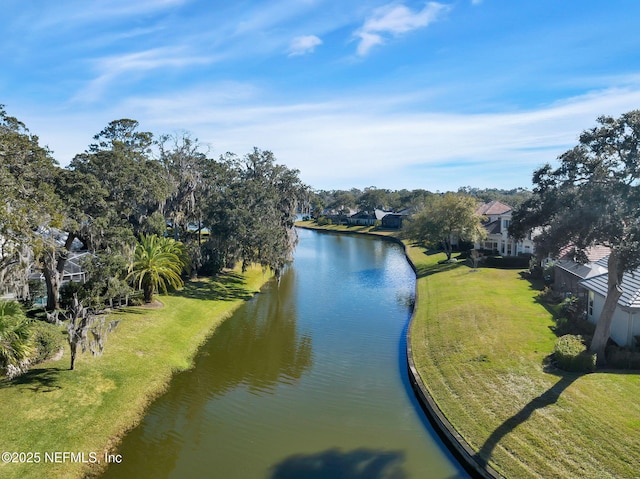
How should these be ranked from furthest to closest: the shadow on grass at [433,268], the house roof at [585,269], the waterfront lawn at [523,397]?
the shadow on grass at [433,268] → the house roof at [585,269] → the waterfront lawn at [523,397]

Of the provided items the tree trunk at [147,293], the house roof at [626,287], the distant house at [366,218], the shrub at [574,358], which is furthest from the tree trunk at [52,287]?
the distant house at [366,218]

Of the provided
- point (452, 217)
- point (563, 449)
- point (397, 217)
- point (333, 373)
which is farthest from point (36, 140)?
point (397, 217)

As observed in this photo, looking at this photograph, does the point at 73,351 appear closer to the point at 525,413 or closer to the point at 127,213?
the point at 127,213

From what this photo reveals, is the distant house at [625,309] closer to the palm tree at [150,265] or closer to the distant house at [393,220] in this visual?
the palm tree at [150,265]

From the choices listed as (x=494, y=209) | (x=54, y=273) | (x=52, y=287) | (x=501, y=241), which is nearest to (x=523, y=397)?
(x=54, y=273)

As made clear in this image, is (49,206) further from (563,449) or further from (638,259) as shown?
(638,259)

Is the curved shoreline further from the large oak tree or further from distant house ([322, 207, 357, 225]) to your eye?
distant house ([322, 207, 357, 225])
